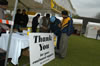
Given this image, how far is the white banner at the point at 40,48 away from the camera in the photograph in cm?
273

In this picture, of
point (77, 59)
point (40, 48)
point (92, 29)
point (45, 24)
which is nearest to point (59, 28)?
point (45, 24)

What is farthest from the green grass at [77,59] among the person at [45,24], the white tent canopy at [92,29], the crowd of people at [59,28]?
the white tent canopy at [92,29]

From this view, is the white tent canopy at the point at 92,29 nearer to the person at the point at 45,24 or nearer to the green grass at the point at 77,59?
the green grass at the point at 77,59

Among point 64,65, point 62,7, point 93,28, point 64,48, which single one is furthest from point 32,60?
point 93,28

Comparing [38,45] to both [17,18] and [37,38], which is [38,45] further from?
[17,18]

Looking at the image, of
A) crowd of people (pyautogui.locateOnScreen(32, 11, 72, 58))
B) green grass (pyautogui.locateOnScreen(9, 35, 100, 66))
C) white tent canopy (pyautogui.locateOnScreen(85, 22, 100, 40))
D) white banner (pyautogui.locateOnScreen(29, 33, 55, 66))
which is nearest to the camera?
white banner (pyautogui.locateOnScreen(29, 33, 55, 66))

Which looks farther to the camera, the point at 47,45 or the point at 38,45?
the point at 47,45

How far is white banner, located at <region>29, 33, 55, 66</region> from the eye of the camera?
2.73 metres

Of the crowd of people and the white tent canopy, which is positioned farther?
the white tent canopy

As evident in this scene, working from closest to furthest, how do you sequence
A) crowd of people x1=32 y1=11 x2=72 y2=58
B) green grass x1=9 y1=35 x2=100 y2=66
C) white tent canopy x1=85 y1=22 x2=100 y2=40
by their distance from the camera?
1. green grass x1=9 y1=35 x2=100 y2=66
2. crowd of people x1=32 y1=11 x2=72 y2=58
3. white tent canopy x1=85 y1=22 x2=100 y2=40

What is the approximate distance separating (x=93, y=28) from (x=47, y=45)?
14.9 m

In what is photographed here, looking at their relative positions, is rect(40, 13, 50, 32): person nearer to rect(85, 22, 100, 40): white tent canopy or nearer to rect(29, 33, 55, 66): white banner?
rect(29, 33, 55, 66): white banner

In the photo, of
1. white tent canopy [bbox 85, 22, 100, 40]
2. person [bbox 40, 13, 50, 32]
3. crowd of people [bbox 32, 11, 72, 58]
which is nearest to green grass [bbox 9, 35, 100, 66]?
crowd of people [bbox 32, 11, 72, 58]

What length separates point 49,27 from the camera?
17.1 ft
